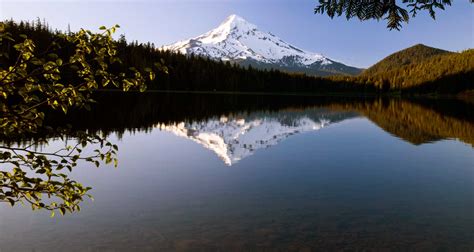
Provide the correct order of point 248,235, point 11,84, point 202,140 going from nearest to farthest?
point 11,84 → point 248,235 → point 202,140

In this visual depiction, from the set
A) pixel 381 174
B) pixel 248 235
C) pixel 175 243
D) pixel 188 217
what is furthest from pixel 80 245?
pixel 381 174

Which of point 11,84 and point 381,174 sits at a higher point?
point 11,84

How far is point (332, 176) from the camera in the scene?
18.6 m

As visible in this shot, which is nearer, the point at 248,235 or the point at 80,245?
the point at 80,245

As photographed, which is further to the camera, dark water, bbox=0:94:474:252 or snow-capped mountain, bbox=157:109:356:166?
snow-capped mountain, bbox=157:109:356:166

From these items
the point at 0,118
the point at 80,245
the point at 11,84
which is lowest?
the point at 80,245

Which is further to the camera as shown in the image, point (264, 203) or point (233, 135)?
point (233, 135)

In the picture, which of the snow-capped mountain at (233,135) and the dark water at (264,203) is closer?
the dark water at (264,203)

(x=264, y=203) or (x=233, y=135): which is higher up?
(x=233, y=135)

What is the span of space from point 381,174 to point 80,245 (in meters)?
14.6

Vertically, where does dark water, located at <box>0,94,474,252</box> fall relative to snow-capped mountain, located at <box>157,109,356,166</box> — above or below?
below

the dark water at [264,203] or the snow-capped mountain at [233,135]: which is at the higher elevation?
the snow-capped mountain at [233,135]

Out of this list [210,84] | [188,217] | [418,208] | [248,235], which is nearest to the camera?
Answer: [248,235]

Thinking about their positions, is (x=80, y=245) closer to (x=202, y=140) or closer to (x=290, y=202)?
(x=290, y=202)
